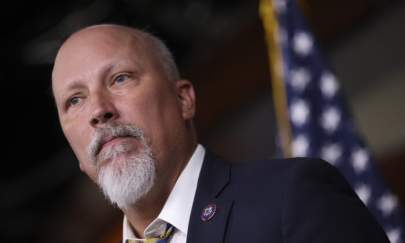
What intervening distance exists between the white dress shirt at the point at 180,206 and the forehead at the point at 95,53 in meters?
0.37

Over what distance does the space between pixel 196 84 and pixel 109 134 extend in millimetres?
4785

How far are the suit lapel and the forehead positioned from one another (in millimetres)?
398

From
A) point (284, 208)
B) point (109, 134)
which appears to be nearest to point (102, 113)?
point (109, 134)

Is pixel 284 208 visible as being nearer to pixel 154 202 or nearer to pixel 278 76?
pixel 154 202

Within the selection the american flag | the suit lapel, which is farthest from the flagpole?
the suit lapel

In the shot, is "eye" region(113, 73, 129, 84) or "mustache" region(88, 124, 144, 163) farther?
"eye" region(113, 73, 129, 84)

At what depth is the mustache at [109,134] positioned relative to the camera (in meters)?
1.81

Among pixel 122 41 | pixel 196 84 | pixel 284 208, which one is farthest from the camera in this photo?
pixel 196 84

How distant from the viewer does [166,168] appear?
190cm

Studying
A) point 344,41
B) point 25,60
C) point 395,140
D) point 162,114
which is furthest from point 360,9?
point 162,114

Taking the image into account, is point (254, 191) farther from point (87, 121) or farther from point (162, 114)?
point (87, 121)

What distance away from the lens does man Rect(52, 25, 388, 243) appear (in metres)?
1.59

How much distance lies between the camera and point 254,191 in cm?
175

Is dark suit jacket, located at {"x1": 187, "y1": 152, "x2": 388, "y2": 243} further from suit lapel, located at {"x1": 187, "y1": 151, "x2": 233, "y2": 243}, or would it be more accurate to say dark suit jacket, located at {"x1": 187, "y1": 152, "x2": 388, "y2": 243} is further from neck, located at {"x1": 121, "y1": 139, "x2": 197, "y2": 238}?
neck, located at {"x1": 121, "y1": 139, "x2": 197, "y2": 238}
